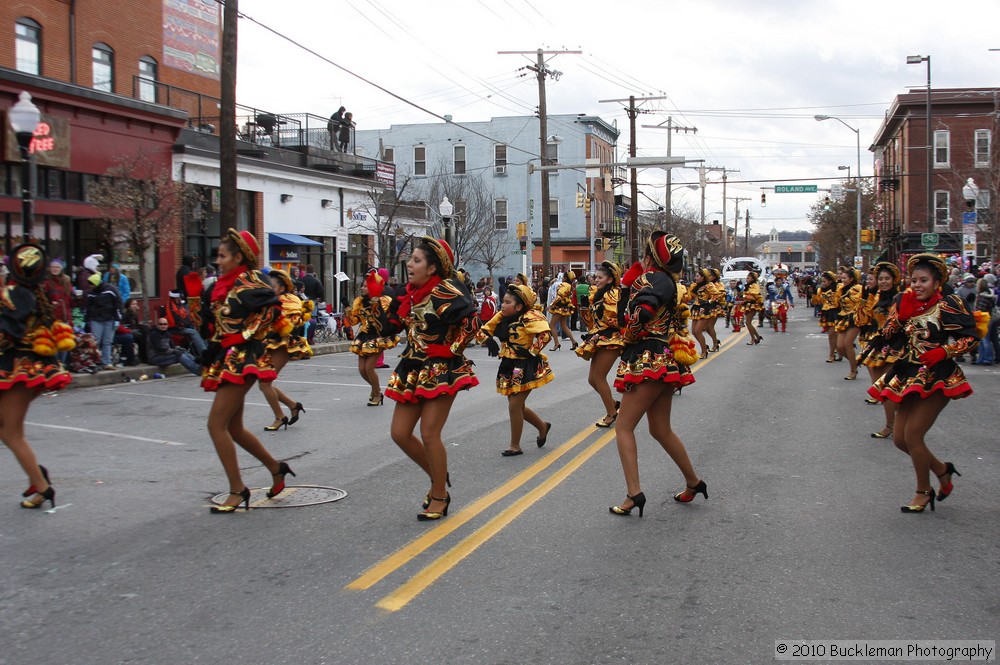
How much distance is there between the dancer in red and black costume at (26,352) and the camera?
6.77 metres

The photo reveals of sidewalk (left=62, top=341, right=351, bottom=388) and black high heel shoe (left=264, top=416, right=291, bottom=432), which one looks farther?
sidewalk (left=62, top=341, right=351, bottom=388)

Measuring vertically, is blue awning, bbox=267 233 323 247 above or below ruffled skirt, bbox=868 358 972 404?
above

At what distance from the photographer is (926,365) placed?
675 cm

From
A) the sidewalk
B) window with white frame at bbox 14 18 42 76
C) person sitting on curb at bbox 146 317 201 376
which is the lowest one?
the sidewalk

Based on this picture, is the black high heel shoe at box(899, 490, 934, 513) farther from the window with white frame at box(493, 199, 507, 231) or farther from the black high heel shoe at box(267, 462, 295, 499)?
the window with white frame at box(493, 199, 507, 231)

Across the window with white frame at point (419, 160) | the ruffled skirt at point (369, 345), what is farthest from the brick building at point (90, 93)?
the window with white frame at point (419, 160)

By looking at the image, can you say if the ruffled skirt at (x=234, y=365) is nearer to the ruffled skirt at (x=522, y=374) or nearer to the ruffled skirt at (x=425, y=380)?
the ruffled skirt at (x=425, y=380)

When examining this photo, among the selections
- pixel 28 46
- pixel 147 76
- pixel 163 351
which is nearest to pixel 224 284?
pixel 163 351

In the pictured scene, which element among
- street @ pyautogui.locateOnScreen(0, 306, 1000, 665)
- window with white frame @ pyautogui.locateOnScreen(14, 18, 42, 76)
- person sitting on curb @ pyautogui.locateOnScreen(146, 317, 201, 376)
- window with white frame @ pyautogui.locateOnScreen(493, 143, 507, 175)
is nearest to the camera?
street @ pyautogui.locateOnScreen(0, 306, 1000, 665)

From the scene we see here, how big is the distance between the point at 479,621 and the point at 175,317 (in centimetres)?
1389

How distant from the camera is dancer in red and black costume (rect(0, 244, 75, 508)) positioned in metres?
6.77

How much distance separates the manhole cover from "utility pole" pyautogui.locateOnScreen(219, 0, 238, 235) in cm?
1122

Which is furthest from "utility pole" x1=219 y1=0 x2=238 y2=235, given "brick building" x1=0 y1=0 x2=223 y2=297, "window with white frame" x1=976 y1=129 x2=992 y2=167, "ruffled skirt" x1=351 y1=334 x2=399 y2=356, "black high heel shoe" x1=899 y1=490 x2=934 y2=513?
"window with white frame" x1=976 y1=129 x2=992 y2=167

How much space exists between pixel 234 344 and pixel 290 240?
23158 mm
